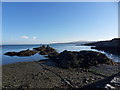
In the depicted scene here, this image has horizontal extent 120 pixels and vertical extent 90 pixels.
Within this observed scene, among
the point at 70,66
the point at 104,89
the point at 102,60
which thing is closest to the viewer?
the point at 104,89

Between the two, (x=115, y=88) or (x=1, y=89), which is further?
(x=1, y=89)

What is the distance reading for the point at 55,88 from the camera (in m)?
5.32

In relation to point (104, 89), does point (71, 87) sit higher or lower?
lower

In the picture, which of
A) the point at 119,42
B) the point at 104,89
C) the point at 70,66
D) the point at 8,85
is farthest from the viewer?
the point at 119,42

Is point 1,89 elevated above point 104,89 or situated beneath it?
situated beneath

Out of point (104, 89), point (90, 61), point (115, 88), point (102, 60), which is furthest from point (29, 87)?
point (102, 60)

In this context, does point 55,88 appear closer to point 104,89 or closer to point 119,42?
point 104,89

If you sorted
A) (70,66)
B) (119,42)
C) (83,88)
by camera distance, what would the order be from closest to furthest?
(83,88) < (70,66) < (119,42)

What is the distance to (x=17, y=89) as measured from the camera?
5.26 m

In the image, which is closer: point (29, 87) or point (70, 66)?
point (29, 87)

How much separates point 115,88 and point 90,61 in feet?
23.3

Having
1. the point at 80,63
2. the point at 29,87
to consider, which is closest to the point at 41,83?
the point at 29,87

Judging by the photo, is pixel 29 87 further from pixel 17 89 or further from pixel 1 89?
pixel 1 89

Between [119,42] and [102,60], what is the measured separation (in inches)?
1393
